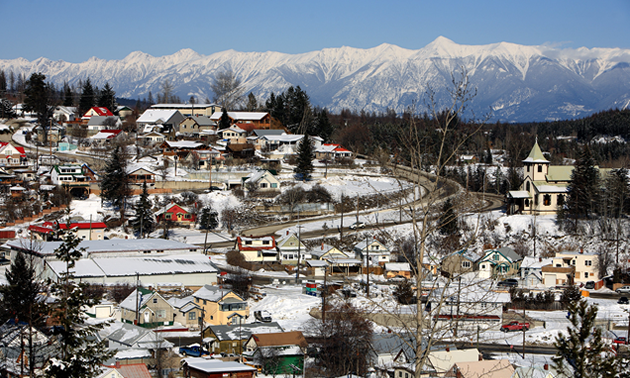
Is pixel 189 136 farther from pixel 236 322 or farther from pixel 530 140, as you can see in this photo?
pixel 530 140

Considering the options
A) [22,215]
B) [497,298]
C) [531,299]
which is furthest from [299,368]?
[22,215]

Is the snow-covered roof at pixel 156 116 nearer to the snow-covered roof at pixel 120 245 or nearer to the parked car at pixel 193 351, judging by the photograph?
the snow-covered roof at pixel 120 245

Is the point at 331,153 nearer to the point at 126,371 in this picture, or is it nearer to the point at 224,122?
the point at 224,122

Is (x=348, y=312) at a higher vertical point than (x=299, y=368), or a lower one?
higher

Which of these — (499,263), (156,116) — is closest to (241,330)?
(499,263)

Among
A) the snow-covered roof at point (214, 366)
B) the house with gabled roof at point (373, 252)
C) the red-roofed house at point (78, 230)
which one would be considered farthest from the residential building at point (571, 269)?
the red-roofed house at point (78, 230)

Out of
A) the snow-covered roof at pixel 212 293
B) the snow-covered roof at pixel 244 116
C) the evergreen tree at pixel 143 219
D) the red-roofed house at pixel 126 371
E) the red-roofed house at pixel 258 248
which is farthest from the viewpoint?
the snow-covered roof at pixel 244 116
